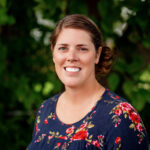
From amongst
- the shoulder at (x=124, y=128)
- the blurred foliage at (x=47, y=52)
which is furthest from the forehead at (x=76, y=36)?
the blurred foliage at (x=47, y=52)

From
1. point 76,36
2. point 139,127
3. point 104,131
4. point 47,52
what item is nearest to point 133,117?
point 139,127

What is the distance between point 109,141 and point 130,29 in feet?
4.68

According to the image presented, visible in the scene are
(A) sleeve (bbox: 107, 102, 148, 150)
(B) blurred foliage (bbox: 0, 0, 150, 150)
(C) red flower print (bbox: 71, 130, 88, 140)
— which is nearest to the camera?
(A) sleeve (bbox: 107, 102, 148, 150)

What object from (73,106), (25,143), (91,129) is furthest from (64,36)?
(25,143)

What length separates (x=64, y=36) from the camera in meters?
1.83

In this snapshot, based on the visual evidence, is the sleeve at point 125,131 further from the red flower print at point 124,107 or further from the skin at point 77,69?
the skin at point 77,69

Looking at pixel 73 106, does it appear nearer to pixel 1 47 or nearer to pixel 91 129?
pixel 91 129

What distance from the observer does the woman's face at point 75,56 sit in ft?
5.86

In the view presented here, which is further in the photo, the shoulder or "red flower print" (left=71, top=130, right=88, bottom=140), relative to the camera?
"red flower print" (left=71, top=130, right=88, bottom=140)

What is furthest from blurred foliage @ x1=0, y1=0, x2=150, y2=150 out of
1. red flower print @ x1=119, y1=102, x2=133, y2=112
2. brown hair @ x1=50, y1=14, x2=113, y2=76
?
red flower print @ x1=119, y1=102, x2=133, y2=112

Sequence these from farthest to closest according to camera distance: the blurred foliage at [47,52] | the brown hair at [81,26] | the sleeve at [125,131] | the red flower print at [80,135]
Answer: the blurred foliage at [47,52] < the brown hair at [81,26] < the red flower print at [80,135] < the sleeve at [125,131]

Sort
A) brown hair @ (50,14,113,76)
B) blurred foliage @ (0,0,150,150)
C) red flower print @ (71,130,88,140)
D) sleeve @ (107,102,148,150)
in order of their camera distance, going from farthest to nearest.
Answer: blurred foliage @ (0,0,150,150)
brown hair @ (50,14,113,76)
red flower print @ (71,130,88,140)
sleeve @ (107,102,148,150)

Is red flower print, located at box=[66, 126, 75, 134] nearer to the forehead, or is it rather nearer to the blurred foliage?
the forehead

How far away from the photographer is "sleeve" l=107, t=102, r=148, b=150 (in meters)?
1.59
